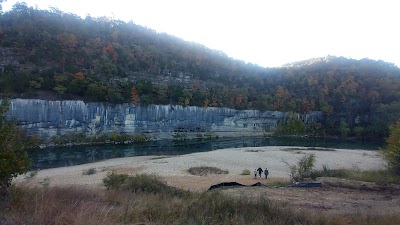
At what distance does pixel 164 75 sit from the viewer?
93.7 m

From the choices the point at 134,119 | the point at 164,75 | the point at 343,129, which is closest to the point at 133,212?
the point at 134,119

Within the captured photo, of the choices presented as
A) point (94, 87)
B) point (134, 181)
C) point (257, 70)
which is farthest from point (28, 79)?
point (257, 70)

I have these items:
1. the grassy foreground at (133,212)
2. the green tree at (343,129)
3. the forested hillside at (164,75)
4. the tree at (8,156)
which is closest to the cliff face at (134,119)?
the forested hillside at (164,75)

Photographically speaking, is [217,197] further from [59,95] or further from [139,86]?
[139,86]

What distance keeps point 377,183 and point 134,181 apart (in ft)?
41.4

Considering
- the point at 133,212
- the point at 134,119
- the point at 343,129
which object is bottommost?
the point at 343,129

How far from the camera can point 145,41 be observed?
366 feet

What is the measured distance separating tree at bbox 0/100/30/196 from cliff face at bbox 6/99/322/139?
43119 mm

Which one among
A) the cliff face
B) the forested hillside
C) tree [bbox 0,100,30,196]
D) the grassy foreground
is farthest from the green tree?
tree [bbox 0,100,30,196]

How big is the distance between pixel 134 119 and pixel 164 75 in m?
23.7

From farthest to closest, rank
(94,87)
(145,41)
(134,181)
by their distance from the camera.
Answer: (145,41), (94,87), (134,181)

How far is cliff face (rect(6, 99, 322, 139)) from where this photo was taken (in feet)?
192

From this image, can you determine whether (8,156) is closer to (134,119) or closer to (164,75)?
(134,119)

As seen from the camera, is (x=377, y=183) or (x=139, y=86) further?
(x=139, y=86)
